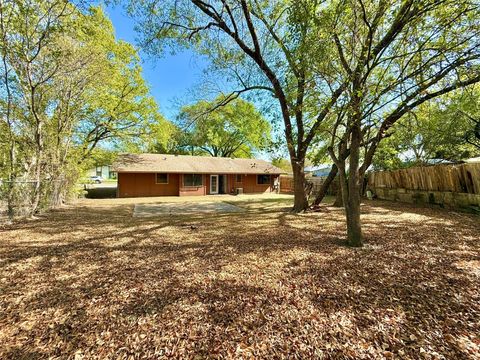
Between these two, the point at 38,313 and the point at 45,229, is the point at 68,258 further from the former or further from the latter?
the point at 45,229

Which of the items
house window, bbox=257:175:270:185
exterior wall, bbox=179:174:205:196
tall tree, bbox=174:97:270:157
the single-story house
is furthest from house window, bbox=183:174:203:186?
tall tree, bbox=174:97:270:157

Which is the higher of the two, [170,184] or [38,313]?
[170,184]

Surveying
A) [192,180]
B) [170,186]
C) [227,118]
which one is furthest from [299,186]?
[170,186]

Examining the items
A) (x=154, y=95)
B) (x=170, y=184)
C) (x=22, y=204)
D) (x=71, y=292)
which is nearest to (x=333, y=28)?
(x=71, y=292)

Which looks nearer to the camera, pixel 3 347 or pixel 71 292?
pixel 3 347

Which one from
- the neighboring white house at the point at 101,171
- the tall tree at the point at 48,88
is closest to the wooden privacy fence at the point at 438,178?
the tall tree at the point at 48,88

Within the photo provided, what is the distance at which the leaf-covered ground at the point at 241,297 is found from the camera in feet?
6.93

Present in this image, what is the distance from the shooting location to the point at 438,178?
31.9 feet

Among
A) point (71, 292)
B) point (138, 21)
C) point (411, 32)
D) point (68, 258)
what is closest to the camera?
point (71, 292)

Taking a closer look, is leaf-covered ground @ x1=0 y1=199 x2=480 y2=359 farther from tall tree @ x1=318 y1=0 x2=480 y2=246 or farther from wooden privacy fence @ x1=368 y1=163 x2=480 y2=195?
wooden privacy fence @ x1=368 y1=163 x2=480 y2=195

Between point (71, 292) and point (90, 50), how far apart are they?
10.3 meters

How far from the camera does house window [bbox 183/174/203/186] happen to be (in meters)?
19.6

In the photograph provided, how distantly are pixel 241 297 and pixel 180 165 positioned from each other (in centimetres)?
1804

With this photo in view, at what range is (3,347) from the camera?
2105 mm
